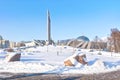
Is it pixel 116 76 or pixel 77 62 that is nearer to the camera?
pixel 116 76

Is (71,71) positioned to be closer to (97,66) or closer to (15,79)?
(97,66)

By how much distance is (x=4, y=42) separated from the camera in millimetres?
122438

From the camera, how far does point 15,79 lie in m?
17.6

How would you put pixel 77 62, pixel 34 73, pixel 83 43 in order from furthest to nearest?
pixel 83 43, pixel 77 62, pixel 34 73

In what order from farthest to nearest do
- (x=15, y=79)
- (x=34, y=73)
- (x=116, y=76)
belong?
(x=34, y=73) < (x=116, y=76) < (x=15, y=79)

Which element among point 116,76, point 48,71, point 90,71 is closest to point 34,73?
point 48,71

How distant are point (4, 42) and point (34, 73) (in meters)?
104

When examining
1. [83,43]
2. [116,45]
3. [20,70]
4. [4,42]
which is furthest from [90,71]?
[4,42]

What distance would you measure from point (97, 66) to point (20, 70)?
5948 millimetres

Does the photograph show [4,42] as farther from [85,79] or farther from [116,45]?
[85,79]

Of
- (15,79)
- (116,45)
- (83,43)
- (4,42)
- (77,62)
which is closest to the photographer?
(15,79)

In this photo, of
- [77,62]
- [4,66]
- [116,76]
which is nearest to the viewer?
[116,76]

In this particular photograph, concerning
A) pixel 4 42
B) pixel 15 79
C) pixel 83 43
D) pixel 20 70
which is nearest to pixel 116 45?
pixel 83 43

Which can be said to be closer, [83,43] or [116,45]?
[116,45]
